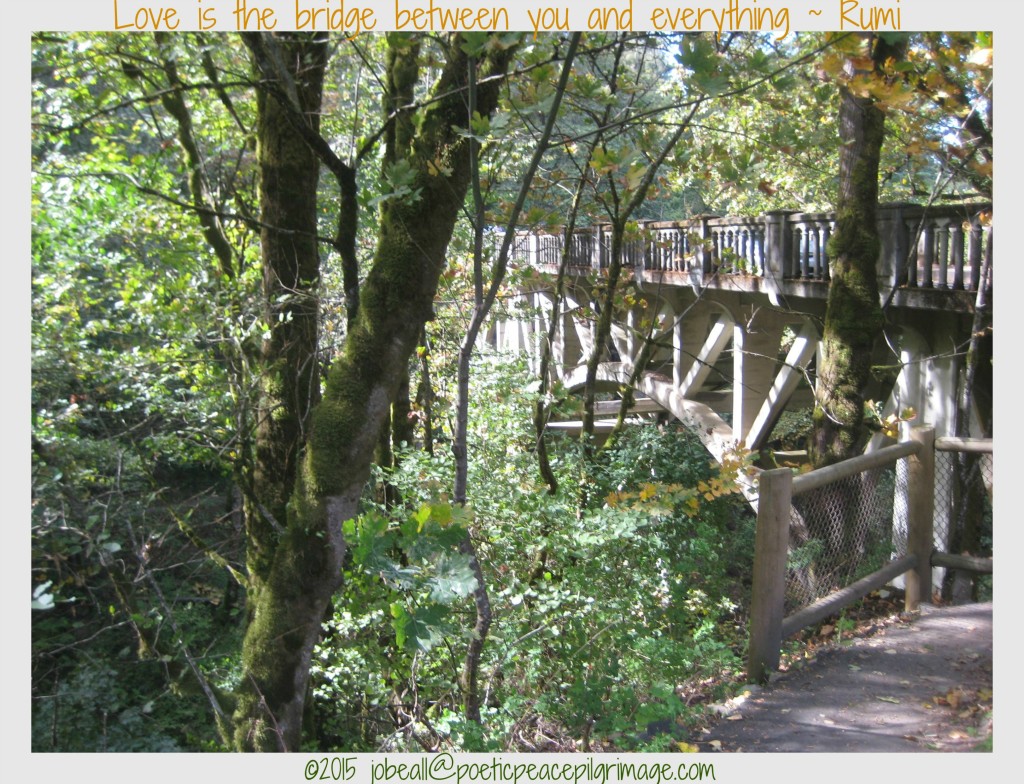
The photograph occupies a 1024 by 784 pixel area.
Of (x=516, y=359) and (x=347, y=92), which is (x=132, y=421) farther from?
(x=516, y=359)

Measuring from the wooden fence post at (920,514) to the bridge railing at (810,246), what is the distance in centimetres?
157

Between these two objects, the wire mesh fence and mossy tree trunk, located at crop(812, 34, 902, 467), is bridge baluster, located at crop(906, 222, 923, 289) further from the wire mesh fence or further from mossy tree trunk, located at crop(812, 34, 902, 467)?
the wire mesh fence

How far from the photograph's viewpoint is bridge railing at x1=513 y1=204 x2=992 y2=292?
21.9ft

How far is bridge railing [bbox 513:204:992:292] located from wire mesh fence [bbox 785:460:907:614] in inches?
79.1

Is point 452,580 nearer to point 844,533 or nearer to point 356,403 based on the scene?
point 356,403

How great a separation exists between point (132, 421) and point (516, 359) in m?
4.19

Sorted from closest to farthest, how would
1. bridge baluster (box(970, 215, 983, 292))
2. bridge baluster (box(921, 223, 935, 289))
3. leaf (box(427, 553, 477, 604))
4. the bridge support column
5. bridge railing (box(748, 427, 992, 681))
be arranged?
leaf (box(427, 553, 477, 604))
bridge railing (box(748, 427, 992, 681))
bridge baluster (box(970, 215, 983, 292))
bridge baluster (box(921, 223, 935, 289))
the bridge support column

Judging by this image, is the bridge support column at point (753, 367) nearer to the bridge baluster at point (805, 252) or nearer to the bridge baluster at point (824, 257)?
the bridge baluster at point (805, 252)

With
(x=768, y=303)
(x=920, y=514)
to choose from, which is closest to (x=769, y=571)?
(x=920, y=514)

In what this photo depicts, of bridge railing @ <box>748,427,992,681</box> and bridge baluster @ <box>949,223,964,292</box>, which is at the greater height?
bridge baluster @ <box>949,223,964,292</box>

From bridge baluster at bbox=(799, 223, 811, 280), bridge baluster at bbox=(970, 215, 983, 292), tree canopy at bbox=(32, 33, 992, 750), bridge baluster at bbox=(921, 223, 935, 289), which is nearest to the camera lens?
tree canopy at bbox=(32, 33, 992, 750)

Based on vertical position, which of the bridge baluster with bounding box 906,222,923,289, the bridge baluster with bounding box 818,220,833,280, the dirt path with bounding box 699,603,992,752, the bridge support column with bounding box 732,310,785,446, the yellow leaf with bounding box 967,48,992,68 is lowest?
the dirt path with bounding box 699,603,992,752

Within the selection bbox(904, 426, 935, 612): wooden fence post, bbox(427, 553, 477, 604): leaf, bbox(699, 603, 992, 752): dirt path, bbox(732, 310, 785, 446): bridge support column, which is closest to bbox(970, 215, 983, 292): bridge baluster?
bbox(904, 426, 935, 612): wooden fence post
